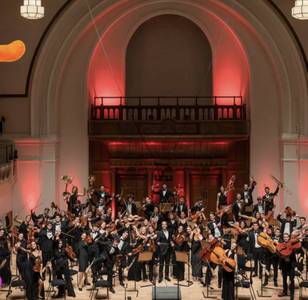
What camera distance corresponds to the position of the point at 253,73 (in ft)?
65.9

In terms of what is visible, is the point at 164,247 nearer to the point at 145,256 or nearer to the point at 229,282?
the point at 145,256

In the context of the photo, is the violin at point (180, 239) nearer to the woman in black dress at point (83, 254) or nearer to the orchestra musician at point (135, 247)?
the orchestra musician at point (135, 247)

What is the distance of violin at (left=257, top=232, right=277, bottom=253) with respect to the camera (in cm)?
1320

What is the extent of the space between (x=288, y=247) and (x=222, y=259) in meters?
1.47

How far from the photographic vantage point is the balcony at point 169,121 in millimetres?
19938

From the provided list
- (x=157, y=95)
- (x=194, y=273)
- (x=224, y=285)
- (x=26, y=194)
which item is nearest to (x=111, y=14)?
(x=157, y=95)

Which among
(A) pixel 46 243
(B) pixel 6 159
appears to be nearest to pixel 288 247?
(A) pixel 46 243

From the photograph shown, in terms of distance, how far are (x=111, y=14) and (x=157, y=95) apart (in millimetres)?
3059

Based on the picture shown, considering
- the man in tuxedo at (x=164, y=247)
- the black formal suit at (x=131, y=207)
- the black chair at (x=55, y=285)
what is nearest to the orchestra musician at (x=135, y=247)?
the man in tuxedo at (x=164, y=247)

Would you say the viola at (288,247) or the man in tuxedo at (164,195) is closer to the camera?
the viola at (288,247)

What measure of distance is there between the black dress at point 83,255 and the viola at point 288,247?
4.06 meters

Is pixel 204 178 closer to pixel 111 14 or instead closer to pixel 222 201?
pixel 222 201

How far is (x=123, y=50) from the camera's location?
21047 mm

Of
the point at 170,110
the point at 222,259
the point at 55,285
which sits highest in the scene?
the point at 170,110
